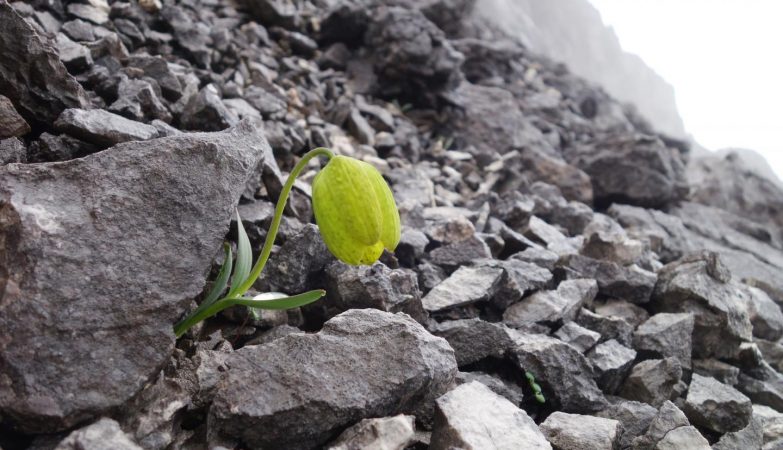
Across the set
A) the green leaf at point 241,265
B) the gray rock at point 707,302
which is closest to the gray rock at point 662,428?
the gray rock at point 707,302

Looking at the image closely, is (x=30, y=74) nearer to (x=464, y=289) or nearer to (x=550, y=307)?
(x=464, y=289)

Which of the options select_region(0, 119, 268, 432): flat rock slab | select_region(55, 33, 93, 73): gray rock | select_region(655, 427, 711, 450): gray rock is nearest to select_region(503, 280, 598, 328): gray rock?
select_region(655, 427, 711, 450): gray rock

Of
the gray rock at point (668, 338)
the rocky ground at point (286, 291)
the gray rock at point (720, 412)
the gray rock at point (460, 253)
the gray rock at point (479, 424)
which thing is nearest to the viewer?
the rocky ground at point (286, 291)

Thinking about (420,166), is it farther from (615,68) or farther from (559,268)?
(615,68)

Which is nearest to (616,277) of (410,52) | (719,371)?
(719,371)

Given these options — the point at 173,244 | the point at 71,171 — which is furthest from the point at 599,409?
the point at 71,171

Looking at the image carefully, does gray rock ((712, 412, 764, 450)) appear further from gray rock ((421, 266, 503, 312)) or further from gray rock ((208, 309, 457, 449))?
gray rock ((208, 309, 457, 449))

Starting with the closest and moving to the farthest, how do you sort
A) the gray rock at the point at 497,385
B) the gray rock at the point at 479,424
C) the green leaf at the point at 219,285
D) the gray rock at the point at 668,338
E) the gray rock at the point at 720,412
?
the gray rock at the point at 479,424 < the green leaf at the point at 219,285 < the gray rock at the point at 497,385 < the gray rock at the point at 720,412 < the gray rock at the point at 668,338

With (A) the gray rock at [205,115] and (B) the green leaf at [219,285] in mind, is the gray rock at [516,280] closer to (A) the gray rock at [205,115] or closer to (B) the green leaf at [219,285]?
(B) the green leaf at [219,285]
